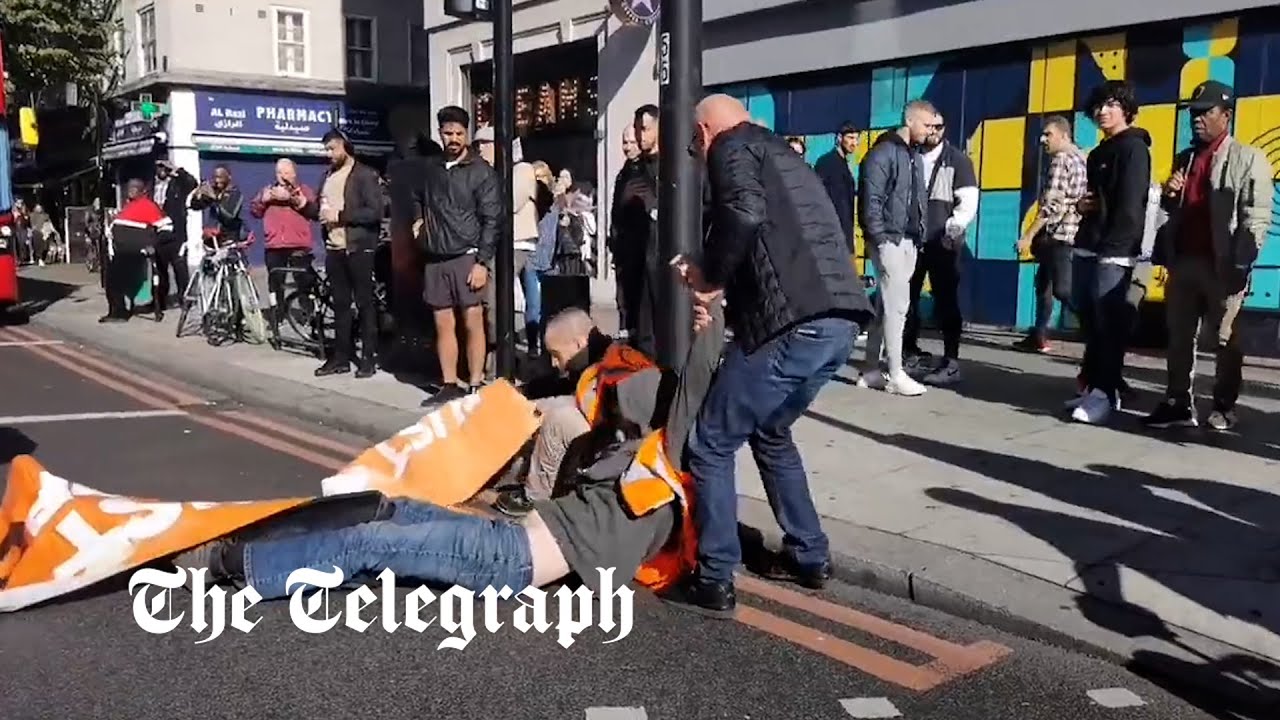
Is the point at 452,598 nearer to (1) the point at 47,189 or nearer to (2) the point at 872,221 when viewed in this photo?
(2) the point at 872,221

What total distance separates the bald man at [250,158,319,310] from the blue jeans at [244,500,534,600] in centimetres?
657

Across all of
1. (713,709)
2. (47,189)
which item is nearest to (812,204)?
(713,709)

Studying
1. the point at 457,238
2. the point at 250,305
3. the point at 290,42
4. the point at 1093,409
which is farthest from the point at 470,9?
the point at 290,42

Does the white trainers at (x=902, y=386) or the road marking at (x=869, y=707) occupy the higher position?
the white trainers at (x=902, y=386)

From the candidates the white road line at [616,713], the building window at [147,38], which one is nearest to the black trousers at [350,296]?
the white road line at [616,713]

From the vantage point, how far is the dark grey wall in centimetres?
978

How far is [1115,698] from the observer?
340cm

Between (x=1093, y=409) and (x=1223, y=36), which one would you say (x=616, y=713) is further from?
(x=1223, y=36)

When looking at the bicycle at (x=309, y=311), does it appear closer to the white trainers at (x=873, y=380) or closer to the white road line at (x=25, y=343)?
the white road line at (x=25, y=343)

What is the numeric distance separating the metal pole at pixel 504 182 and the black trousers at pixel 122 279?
8320 millimetres

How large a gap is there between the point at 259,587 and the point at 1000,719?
7.94ft

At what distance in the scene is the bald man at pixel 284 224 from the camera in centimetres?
995

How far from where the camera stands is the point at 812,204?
3898 millimetres

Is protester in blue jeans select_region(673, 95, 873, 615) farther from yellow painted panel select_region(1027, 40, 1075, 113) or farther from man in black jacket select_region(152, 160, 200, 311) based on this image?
man in black jacket select_region(152, 160, 200, 311)
